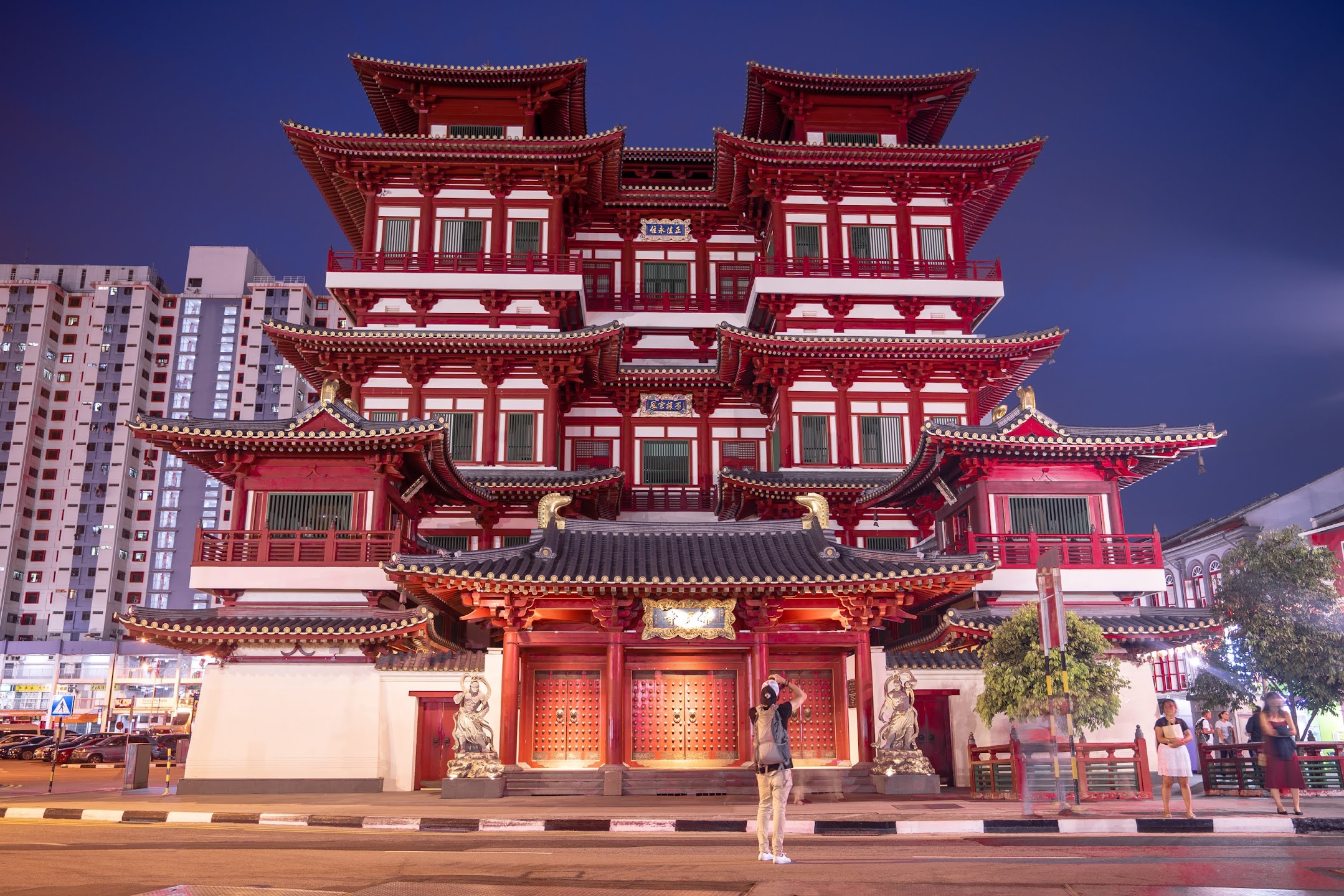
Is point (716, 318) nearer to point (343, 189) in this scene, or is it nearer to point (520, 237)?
point (520, 237)

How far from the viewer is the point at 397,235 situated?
1513 inches

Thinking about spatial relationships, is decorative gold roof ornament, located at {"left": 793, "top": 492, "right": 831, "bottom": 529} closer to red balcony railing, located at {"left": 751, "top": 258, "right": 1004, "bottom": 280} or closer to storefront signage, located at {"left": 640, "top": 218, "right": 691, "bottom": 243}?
red balcony railing, located at {"left": 751, "top": 258, "right": 1004, "bottom": 280}

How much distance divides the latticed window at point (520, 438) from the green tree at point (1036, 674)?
748 inches

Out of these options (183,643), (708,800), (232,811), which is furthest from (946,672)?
(183,643)

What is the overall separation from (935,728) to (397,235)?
87.0 feet

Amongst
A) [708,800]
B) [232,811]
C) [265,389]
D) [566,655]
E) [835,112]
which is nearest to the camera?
[232,811]

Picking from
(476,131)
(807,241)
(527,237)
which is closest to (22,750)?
(527,237)

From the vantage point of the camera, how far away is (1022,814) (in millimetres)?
17141

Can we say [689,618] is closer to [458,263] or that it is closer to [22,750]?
[458,263]

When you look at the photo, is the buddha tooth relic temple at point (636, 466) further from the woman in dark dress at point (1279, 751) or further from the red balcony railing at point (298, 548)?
the woman in dark dress at point (1279, 751)

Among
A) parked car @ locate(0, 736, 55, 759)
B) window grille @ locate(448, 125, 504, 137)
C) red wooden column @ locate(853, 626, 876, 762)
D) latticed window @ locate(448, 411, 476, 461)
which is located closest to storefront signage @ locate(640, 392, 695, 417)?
latticed window @ locate(448, 411, 476, 461)

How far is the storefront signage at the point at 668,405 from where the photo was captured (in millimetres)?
39906

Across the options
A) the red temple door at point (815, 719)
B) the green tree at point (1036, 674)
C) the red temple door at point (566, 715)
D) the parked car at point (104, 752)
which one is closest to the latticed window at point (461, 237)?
the red temple door at point (566, 715)

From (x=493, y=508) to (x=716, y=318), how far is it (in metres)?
13.2
